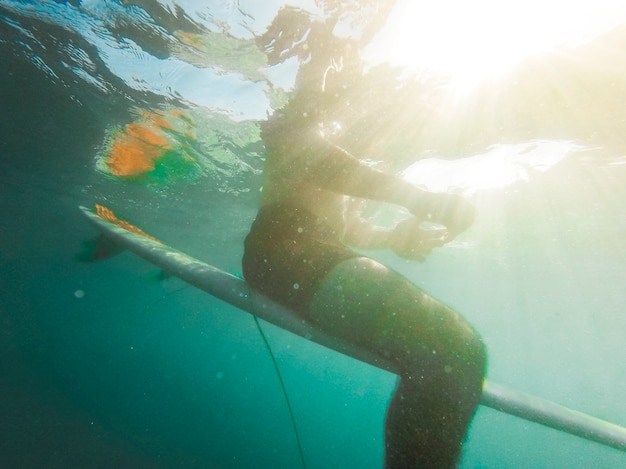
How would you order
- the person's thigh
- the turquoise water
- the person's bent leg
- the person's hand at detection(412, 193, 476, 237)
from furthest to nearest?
the turquoise water
the person's hand at detection(412, 193, 476, 237)
the person's thigh
the person's bent leg

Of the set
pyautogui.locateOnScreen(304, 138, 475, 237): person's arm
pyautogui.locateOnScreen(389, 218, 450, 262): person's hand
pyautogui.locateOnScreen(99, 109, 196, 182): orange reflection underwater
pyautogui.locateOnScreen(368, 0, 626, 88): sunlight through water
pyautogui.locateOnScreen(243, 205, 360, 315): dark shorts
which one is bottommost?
pyautogui.locateOnScreen(99, 109, 196, 182): orange reflection underwater

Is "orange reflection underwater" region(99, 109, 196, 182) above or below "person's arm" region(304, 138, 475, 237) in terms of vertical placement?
below

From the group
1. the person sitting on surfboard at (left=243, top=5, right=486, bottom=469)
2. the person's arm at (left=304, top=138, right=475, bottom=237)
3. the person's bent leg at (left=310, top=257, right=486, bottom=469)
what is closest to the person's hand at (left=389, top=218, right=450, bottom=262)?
the person sitting on surfboard at (left=243, top=5, right=486, bottom=469)

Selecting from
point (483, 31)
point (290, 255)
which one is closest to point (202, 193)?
point (483, 31)

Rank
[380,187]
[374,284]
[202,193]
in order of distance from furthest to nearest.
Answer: [202,193]
[380,187]
[374,284]

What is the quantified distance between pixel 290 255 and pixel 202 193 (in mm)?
15556

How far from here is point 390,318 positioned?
151cm

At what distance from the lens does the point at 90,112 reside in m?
9.69

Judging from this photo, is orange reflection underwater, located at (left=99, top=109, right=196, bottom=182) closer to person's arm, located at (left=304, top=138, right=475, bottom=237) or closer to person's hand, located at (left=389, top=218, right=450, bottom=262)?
person's hand, located at (left=389, top=218, right=450, bottom=262)

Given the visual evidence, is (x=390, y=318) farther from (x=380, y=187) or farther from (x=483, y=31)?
(x=483, y=31)

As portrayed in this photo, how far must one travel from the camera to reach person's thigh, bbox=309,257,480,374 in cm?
142

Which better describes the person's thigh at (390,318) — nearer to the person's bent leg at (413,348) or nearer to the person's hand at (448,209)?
the person's bent leg at (413,348)

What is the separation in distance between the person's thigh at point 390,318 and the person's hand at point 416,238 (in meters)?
1.23

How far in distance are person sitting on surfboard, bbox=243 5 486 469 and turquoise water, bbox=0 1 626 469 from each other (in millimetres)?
3285
